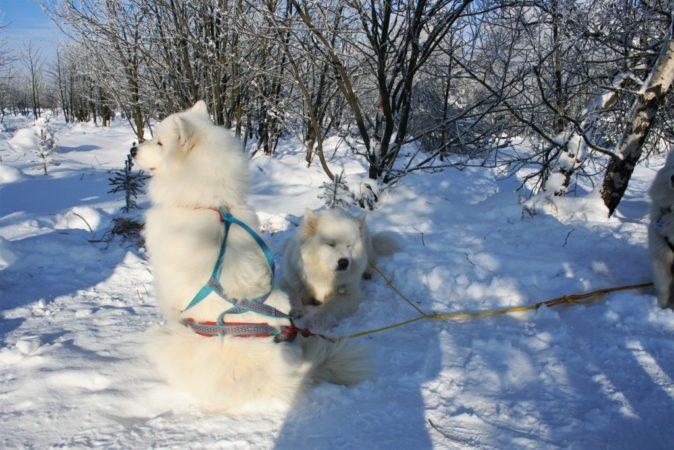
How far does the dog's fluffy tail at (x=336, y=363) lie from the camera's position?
8.41ft

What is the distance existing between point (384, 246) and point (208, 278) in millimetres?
2970

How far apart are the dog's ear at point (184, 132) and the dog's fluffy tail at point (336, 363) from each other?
1.49 meters

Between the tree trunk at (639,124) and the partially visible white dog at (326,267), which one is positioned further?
the tree trunk at (639,124)

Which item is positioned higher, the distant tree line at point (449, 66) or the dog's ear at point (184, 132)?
the distant tree line at point (449, 66)

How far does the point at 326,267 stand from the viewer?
396 centimetres

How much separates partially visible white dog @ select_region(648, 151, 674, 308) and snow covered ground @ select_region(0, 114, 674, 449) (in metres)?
0.18

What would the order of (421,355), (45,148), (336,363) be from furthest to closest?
1. (45,148)
2. (421,355)
3. (336,363)

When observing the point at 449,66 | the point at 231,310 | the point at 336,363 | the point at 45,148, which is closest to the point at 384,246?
the point at 336,363

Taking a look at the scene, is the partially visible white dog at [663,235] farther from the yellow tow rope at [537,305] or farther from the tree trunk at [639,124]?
the tree trunk at [639,124]

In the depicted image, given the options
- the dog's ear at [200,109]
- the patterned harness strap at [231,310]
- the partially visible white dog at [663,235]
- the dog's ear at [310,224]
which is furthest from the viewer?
the dog's ear at [310,224]

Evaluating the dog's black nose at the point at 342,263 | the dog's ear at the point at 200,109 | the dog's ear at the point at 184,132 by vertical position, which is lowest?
the dog's black nose at the point at 342,263

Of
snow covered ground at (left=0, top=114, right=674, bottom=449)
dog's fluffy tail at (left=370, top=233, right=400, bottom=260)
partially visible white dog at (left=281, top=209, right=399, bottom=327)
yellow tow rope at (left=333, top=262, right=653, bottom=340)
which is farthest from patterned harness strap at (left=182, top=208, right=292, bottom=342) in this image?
dog's fluffy tail at (left=370, top=233, right=400, bottom=260)

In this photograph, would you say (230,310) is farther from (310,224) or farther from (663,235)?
(663,235)

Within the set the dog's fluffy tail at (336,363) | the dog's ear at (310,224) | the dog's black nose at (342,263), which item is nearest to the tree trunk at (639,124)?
the dog's black nose at (342,263)
